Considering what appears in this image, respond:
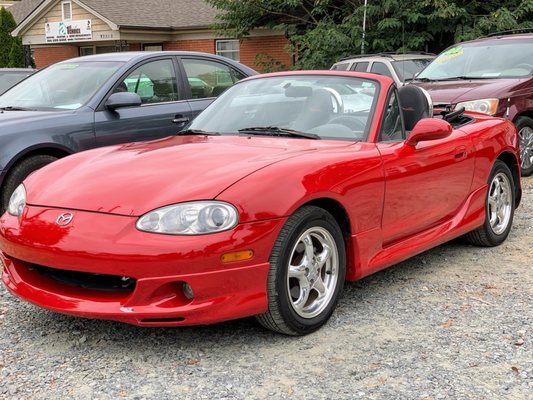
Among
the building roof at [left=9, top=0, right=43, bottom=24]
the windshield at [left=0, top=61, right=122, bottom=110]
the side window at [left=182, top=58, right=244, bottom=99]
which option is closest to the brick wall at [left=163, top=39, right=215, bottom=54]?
the building roof at [left=9, top=0, right=43, bottom=24]

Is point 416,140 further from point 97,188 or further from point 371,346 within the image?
point 97,188

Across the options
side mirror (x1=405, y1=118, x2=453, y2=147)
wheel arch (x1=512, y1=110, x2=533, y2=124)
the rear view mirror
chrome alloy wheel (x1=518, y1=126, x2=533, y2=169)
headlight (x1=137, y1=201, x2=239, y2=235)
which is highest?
the rear view mirror

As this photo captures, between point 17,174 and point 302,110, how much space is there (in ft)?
8.68

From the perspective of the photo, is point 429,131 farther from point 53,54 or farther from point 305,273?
point 53,54

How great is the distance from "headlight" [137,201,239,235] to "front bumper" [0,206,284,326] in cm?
4

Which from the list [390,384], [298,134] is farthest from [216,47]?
[390,384]

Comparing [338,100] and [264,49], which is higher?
[338,100]

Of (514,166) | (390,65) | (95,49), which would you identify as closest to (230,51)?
(95,49)

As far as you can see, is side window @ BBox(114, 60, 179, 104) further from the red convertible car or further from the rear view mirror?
the rear view mirror

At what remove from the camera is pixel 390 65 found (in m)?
12.3

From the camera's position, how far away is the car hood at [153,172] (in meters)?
3.41

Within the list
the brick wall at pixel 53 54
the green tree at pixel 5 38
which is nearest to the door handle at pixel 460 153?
the brick wall at pixel 53 54

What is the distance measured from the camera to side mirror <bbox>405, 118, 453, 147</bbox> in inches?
170

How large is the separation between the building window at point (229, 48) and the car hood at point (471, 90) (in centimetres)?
1564
